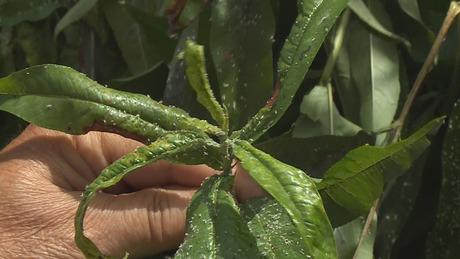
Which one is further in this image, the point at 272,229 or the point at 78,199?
the point at 78,199

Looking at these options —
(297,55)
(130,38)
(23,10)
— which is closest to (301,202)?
(297,55)

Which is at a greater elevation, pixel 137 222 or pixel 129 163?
pixel 129 163

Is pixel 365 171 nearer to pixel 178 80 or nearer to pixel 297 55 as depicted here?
pixel 297 55

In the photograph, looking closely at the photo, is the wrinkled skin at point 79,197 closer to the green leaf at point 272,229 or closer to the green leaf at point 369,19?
the green leaf at point 272,229

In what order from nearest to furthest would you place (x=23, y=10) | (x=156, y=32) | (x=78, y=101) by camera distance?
(x=78, y=101), (x=156, y=32), (x=23, y=10)

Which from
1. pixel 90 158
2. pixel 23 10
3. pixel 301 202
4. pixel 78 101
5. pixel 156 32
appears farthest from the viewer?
pixel 23 10

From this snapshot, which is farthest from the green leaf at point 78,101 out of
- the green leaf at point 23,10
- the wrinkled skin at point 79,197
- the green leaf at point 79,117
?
the green leaf at point 23,10

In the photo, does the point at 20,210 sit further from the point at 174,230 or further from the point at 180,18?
the point at 180,18

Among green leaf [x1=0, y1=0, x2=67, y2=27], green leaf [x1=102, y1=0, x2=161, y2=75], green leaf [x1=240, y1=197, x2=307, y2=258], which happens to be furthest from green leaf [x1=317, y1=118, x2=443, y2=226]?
green leaf [x1=0, y1=0, x2=67, y2=27]
